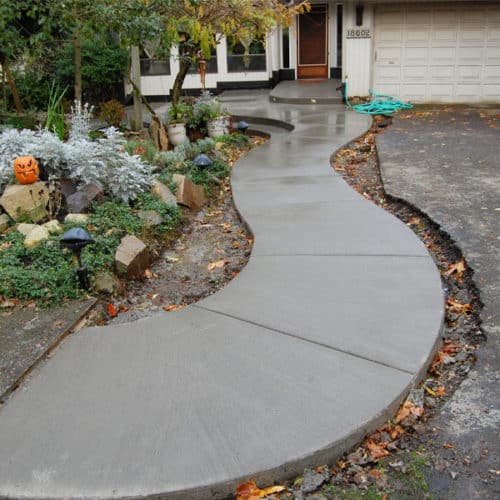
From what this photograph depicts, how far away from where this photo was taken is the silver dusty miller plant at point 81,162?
5.43m

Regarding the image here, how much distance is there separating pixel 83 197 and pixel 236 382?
10.7 feet

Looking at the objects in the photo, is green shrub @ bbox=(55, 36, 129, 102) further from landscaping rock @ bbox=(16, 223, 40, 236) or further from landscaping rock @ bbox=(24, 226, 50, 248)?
landscaping rock @ bbox=(24, 226, 50, 248)

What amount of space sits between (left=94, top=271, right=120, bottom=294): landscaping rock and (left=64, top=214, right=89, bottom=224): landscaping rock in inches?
37.2

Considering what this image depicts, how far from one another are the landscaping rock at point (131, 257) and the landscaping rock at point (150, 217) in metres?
0.52

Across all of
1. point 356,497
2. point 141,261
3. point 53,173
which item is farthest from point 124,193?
point 356,497

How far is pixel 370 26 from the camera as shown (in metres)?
13.9

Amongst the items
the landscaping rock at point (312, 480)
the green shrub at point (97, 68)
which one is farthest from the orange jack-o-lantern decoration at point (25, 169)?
the green shrub at point (97, 68)

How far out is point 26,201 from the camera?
5164mm

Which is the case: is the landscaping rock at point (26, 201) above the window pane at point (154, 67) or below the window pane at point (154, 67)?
below

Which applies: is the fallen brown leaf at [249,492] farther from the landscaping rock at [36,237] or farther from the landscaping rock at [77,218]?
the landscaping rock at [77,218]

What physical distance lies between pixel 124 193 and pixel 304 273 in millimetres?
2428

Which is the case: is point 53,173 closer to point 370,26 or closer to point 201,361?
point 201,361

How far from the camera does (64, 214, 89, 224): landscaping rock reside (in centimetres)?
492

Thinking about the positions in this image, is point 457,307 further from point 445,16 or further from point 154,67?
point 154,67
